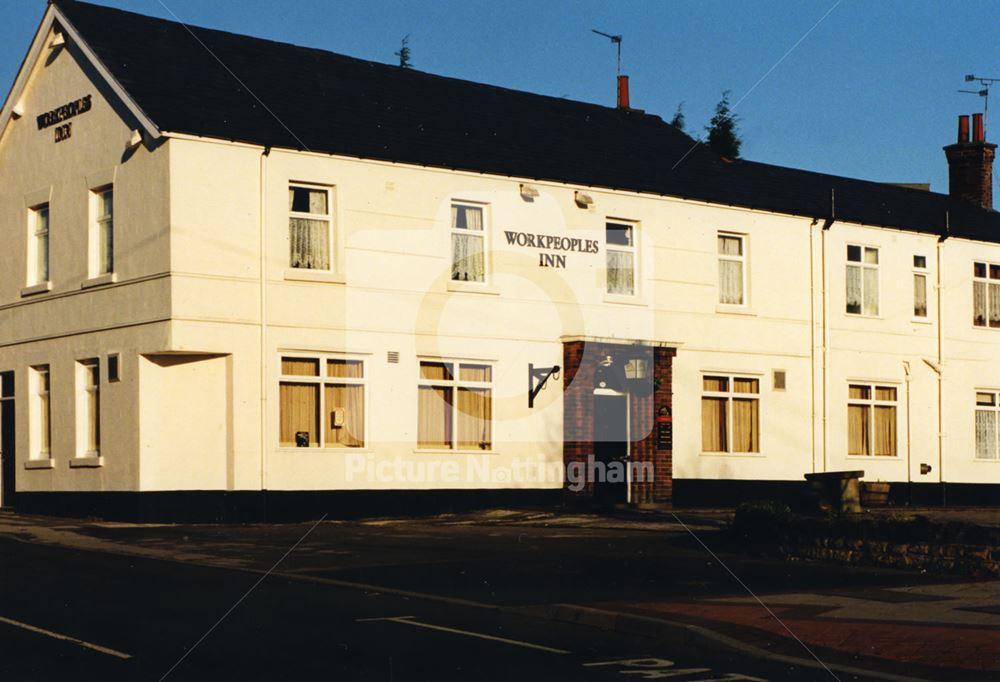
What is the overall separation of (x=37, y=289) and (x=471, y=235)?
937 centimetres

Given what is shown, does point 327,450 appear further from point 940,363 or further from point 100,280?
point 940,363

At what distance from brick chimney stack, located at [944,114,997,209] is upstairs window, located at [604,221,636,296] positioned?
14.7 metres

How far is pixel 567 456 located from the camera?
29812mm

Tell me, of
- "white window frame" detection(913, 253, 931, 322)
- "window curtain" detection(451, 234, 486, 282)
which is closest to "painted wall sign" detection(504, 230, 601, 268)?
"window curtain" detection(451, 234, 486, 282)

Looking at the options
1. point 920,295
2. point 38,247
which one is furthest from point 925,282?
point 38,247

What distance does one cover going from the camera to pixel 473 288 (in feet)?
94.2

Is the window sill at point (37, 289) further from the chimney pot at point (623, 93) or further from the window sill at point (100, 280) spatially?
the chimney pot at point (623, 93)

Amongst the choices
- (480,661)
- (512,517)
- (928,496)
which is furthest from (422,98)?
(480,661)

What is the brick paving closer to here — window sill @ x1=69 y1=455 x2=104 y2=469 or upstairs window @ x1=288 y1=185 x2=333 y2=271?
upstairs window @ x1=288 y1=185 x2=333 y2=271

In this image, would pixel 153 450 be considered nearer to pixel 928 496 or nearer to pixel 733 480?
pixel 733 480

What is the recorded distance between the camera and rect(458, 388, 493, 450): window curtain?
28703mm

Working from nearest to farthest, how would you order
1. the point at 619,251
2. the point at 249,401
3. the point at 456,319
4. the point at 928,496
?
1. the point at 249,401
2. the point at 456,319
3. the point at 619,251
4. the point at 928,496

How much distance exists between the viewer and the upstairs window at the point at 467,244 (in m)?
28.7

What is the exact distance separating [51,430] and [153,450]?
4.20 m
